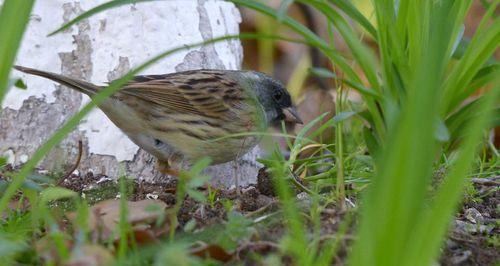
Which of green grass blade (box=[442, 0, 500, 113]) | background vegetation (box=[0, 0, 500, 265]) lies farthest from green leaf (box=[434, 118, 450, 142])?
green grass blade (box=[442, 0, 500, 113])

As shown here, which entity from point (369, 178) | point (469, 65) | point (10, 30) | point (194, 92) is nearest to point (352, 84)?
point (369, 178)

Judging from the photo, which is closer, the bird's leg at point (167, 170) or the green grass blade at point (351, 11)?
the green grass blade at point (351, 11)

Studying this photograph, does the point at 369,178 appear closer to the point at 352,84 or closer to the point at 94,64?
the point at 352,84

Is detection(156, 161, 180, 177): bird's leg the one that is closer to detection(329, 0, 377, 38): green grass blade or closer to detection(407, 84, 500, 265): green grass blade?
detection(329, 0, 377, 38): green grass blade

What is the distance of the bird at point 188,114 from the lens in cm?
480

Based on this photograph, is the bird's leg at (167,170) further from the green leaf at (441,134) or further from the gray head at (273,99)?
the green leaf at (441,134)

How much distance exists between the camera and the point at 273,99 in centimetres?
546

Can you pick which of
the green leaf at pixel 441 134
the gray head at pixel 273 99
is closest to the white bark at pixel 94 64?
the gray head at pixel 273 99

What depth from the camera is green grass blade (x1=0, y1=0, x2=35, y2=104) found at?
113 inches

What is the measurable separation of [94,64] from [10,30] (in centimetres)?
224

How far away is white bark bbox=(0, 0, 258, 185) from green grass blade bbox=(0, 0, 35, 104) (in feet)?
6.39

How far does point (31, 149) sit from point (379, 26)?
196 cm

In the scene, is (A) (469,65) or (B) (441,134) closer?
(B) (441,134)

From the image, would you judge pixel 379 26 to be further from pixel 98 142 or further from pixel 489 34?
pixel 98 142
